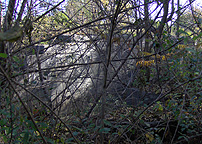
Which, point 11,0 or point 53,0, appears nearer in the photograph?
point 11,0

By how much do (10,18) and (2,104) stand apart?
864 millimetres

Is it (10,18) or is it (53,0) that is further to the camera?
(53,0)

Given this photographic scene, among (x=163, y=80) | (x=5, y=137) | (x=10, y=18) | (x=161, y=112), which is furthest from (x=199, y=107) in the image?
(x=10, y=18)

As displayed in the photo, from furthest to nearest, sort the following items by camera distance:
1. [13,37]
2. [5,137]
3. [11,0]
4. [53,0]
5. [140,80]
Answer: [140,80], [53,0], [11,0], [5,137], [13,37]

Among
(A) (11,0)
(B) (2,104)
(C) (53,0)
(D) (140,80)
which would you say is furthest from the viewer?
(D) (140,80)

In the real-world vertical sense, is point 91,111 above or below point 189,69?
below

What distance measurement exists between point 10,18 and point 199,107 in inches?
103

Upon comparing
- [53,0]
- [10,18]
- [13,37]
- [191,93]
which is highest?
[53,0]

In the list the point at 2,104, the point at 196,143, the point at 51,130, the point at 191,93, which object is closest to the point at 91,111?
the point at 51,130

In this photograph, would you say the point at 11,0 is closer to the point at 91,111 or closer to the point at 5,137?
the point at 5,137

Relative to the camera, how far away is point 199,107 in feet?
9.04

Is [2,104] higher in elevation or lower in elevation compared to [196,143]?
higher

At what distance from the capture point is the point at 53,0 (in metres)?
2.73

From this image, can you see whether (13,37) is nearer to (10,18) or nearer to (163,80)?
(10,18)
